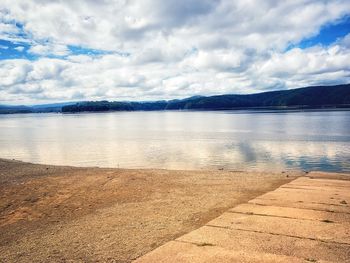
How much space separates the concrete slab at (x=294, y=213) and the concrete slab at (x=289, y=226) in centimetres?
43

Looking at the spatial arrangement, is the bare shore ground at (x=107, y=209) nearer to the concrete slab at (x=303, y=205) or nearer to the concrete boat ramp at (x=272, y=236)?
the concrete boat ramp at (x=272, y=236)

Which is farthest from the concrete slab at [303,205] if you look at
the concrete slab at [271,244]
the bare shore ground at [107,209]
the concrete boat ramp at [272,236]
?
the concrete slab at [271,244]

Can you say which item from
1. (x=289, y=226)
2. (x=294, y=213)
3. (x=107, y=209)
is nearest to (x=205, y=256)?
(x=289, y=226)

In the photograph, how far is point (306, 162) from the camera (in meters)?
30.2

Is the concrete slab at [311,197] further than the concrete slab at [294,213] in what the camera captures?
Yes

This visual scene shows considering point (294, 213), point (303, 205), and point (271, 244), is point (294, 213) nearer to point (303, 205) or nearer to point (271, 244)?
point (303, 205)

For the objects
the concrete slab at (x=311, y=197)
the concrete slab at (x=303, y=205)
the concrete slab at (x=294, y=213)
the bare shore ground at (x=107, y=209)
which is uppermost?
the concrete slab at (x=294, y=213)

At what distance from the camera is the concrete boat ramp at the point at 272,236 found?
7754 mm

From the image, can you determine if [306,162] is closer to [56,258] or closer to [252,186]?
[252,186]

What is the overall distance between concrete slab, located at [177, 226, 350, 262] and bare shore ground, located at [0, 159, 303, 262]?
1594 mm

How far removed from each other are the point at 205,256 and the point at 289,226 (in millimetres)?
3314

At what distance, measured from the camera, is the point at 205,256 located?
25.7 ft

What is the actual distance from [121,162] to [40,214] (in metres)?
18.8

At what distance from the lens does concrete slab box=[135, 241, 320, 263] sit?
24.7 feet
